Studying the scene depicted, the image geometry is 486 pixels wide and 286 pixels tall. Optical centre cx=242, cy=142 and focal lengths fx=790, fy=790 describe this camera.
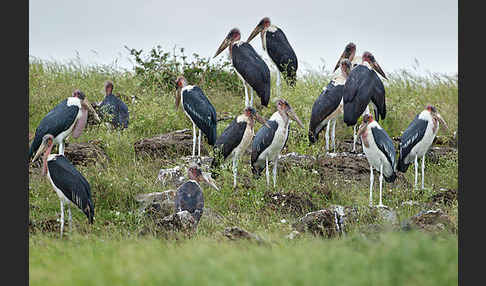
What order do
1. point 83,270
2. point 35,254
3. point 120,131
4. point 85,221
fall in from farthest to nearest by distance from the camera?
point 120,131, point 85,221, point 35,254, point 83,270

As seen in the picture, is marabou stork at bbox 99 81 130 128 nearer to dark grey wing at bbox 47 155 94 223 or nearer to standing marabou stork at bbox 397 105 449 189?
dark grey wing at bbox 47 155 94 223

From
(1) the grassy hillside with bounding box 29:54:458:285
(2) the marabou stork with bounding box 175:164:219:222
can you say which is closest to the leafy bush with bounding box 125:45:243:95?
(1) the grassy hillside with bounding box 29:54:458:285

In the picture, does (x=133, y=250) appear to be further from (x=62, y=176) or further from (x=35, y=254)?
(x=62, y=176)

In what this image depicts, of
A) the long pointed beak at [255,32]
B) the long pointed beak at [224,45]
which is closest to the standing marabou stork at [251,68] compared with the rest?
the long pointed beak at [224,45]

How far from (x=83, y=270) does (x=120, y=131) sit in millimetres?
8202

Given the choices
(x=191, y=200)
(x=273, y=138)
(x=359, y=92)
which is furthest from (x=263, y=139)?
(x=191, y=200)

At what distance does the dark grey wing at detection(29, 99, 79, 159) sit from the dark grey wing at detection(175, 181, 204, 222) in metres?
2.39

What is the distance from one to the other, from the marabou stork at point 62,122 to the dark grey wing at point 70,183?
1352mm

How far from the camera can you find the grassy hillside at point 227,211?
5.40m

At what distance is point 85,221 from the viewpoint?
1015 cm

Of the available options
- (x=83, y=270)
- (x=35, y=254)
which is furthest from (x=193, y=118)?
(x=83, y=270)

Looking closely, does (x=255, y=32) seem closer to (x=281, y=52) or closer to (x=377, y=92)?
(x=281, y=52)

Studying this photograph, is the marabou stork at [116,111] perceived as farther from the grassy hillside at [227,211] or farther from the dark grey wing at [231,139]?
the dark grey wing at [231,139]

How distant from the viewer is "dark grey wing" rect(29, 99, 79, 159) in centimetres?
1076
